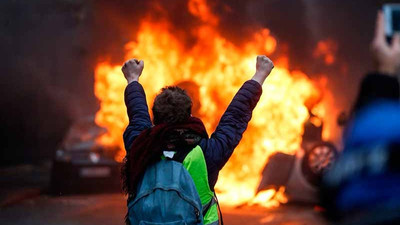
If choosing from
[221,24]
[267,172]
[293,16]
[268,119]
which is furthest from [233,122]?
[293,16]

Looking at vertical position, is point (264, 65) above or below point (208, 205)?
above

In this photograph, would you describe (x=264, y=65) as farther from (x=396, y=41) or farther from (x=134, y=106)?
(x=396, y=41)

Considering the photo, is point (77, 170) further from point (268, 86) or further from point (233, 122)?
point (233, 122)

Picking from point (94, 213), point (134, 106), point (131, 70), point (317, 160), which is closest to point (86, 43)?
point (94, 213)

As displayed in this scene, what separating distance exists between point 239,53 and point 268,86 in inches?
35.4

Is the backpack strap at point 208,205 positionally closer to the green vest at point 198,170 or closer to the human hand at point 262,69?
the green vest at point 198,170

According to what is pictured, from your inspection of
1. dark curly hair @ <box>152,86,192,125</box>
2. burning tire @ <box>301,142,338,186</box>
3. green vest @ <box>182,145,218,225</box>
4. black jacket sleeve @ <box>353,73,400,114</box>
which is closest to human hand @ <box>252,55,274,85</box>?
dark curly hair @ <box>152,86,192,125</box>

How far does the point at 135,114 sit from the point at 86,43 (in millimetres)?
12582

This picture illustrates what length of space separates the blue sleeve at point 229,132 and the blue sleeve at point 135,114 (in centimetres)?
36

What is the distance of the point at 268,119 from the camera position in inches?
487

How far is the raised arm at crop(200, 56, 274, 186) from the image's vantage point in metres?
3.24

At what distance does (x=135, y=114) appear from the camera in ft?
11.4

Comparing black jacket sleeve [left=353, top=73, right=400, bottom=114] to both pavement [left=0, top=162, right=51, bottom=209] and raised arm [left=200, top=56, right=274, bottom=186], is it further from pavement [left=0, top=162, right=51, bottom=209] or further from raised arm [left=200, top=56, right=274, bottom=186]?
pavement [left=0, top=162, right=51, bottom=209]

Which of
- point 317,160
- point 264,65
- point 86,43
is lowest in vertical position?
point 264,65
